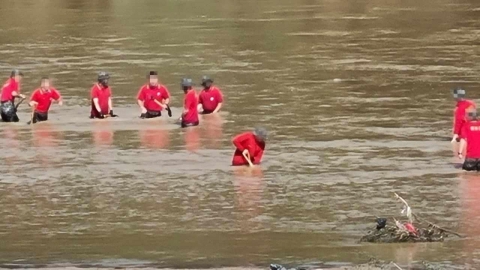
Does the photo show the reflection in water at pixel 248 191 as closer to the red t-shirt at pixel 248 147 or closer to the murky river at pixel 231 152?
the murky river at pixel 231 152

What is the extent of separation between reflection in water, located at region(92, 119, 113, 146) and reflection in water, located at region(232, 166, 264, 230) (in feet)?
13.9

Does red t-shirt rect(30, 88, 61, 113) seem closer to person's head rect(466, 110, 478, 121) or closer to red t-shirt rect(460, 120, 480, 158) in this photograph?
person's head rect(466, 110, 478, 121)

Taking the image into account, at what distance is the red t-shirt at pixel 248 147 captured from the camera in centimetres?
2258

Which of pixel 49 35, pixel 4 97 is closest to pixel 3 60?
pixel 49 35

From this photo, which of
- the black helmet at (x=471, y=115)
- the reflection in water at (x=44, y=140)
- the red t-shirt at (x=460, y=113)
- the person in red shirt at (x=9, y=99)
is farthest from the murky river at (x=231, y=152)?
the black helmet at (x=471, y=115)

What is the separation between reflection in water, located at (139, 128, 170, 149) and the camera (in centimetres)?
2534

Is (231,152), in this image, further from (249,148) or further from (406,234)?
(406,234)

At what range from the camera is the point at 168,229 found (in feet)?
58.8

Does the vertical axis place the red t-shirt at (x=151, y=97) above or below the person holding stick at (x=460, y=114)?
below

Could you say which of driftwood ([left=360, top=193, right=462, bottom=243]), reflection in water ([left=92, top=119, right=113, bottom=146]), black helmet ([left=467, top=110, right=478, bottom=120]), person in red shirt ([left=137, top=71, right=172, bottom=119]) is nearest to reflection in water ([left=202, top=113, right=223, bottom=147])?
person in red shirt ([left=137, top=71, right=172, bottom=119])

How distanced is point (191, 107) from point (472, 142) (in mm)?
7673

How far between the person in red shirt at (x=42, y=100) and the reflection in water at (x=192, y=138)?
133 inches

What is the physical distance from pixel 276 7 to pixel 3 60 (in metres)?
21.2

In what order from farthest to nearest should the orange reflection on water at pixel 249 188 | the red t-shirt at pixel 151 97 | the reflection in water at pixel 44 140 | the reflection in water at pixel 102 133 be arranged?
1. the red t-shirt at pixel 151 97
2. the reflection in water at pixel 102 133
3. the reflection in water at pixel 44 140
4. the orange reflection on water at pixel 249 188
